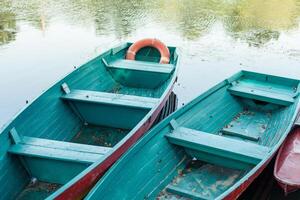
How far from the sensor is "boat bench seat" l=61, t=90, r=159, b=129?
18.7 ft

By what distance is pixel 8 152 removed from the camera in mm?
4500

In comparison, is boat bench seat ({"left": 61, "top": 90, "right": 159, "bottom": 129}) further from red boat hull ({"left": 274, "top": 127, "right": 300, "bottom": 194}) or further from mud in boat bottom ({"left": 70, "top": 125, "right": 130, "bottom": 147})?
red boat hull ({"left": 274, "top": 127, "right": 300, "bottom": 194})

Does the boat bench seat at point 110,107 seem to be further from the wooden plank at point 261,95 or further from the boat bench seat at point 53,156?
the wooden plank at point 261,95

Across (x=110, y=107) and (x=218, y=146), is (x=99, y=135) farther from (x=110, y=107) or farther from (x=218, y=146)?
(x=218, y=146)

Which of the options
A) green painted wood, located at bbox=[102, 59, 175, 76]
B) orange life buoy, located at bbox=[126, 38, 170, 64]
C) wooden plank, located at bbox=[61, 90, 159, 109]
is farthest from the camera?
orange life buoy, located at bbox=[126, 38, 170, 64]

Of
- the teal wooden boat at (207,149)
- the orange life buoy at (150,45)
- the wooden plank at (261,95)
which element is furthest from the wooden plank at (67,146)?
the orange life buoy at (150,45)

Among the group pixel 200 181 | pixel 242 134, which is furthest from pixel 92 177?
pixel 242 134

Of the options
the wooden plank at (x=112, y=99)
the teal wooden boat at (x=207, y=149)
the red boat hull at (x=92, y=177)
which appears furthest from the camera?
the wooden plank at (x=112, y=99)

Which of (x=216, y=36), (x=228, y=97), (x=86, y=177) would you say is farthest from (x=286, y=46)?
(x=86, y=177)

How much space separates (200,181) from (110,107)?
6.22 feet

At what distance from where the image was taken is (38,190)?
15.1 feet

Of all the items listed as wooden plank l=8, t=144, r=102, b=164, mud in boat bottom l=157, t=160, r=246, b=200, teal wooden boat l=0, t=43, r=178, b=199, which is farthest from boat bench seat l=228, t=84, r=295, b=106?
wooden plank l=8, t=144, r=102, b=164

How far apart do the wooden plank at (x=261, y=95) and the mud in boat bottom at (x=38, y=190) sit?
3668 mm

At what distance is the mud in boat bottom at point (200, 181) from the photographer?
4.61 m
